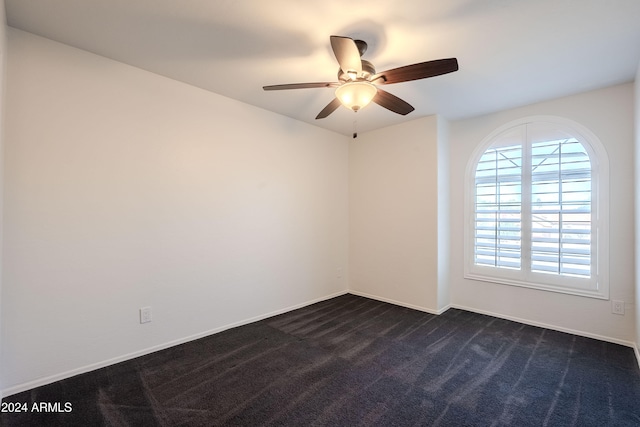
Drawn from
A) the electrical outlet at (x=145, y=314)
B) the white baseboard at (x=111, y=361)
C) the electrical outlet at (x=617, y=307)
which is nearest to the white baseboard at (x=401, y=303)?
the white baseboard at (x=111, y=361)

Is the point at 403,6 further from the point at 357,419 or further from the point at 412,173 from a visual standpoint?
the point at 357,419

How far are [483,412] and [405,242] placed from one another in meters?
2.19

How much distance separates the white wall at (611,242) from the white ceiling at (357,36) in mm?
214

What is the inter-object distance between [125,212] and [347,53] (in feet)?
6.90

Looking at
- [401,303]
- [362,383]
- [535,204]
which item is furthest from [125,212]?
[535,204]

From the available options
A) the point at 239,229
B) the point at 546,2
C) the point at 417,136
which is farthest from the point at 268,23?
the point at 417,136

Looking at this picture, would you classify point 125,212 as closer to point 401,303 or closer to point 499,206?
point 401,303

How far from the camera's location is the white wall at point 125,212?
1.98m

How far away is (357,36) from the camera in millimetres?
2006

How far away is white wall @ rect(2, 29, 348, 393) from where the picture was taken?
6.48ft

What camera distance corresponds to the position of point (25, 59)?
77.6 inches

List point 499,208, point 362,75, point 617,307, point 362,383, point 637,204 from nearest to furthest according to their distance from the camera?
1. point 362,75
2. point 362,383
3. point 637,204
4. point 617,307
5. point 499,208

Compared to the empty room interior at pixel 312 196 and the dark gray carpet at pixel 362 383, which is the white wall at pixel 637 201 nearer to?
the empty room interior at pixel 312 196

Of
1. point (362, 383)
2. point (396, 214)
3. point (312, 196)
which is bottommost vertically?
point (362, 383)
